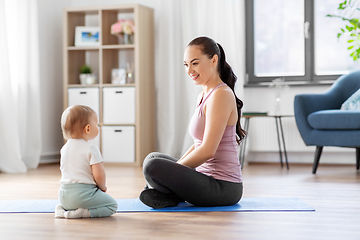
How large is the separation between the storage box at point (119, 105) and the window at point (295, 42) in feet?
3.91

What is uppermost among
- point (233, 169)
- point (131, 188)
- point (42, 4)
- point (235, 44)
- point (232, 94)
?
point (42, 4)

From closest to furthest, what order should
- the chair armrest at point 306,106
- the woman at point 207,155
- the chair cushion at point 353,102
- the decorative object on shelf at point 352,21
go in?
the woman at point 207,155 < the chair armrest at point 306,106 < the chair cushion at point 353,102 < the decorative object on shelf at point 352,21

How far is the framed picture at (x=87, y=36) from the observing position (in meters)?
4.54

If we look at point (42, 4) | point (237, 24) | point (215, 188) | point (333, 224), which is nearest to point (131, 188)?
point (215, 188)

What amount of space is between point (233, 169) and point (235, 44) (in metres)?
2.53

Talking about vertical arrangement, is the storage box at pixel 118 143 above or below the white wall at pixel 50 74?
below

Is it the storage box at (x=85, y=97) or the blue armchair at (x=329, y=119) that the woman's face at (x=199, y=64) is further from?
the storage box at (x=85, y=97)

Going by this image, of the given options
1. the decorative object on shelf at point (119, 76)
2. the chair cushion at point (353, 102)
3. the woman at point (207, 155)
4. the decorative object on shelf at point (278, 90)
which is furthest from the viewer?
the decorative object on shelf at point (119, 76)

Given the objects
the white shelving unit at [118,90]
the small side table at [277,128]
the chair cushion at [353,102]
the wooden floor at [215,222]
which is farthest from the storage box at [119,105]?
the chair cushion at [353,102]

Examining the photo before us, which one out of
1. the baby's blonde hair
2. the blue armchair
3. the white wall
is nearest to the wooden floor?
the baby's blonde hair

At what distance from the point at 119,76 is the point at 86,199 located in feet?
8.93

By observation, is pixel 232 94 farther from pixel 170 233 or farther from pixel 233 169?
pixel 170 233

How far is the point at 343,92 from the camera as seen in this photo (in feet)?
12.7

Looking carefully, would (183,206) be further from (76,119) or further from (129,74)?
(129,74)
